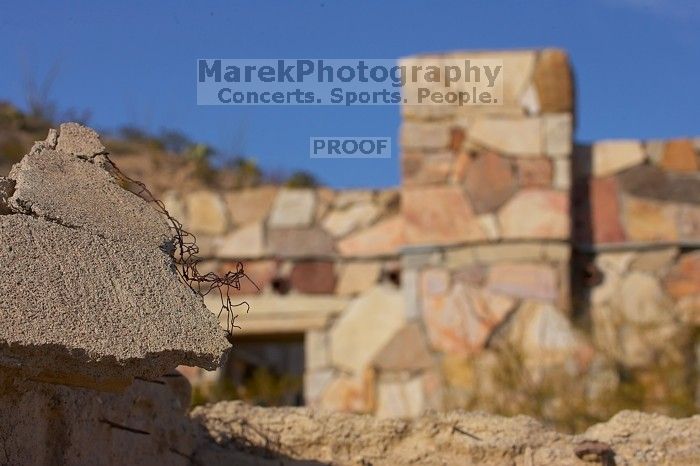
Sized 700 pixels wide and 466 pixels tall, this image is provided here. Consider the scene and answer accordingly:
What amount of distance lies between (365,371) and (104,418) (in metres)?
5.07

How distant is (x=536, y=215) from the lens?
7.74 m

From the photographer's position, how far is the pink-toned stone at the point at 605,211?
783 centimetres

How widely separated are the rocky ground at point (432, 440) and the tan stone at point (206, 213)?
4.70m

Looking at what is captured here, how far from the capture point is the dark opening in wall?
870 centimetres

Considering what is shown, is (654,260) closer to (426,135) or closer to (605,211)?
(605,211)

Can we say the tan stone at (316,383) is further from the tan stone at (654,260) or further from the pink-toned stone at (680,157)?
the pink-toned stone at (680,157)

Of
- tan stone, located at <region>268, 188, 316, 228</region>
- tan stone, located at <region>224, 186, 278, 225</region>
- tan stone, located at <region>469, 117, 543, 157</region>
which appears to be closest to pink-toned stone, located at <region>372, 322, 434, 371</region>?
tan stone, located at <region>268, 188, 316, 228</region>

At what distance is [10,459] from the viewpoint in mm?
2615

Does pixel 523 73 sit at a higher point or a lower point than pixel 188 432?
higher

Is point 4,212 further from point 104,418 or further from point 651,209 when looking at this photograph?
point 651,209

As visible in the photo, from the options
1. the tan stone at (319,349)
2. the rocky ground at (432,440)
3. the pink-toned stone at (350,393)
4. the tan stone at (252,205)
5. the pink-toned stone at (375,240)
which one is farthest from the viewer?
the tan stone at (252,205)

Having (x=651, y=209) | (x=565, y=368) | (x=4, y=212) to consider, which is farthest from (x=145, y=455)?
(x=651, y=209)

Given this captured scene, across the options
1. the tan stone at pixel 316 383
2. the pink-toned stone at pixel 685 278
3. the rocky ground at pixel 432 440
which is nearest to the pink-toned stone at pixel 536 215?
the pink-toned stone at pixel 685 278

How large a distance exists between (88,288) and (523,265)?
5.45 m
